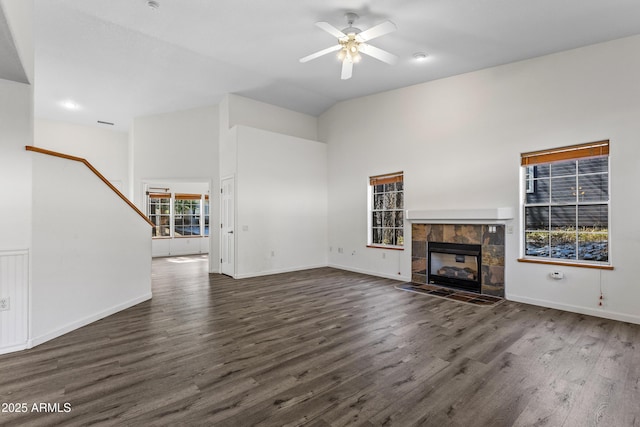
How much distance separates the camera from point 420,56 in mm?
4648

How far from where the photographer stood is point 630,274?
3.64m

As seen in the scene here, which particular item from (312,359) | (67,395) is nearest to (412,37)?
(312,359)

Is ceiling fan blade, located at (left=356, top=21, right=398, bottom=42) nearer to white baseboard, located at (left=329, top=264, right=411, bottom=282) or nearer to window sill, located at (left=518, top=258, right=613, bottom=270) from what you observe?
window sill, located at (left=518, top=258, right=613, bottom=270)

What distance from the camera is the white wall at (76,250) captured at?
2922 mm

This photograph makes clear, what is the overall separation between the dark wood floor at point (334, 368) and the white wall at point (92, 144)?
6.03 metres

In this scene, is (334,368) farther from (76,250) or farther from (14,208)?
(14,208)

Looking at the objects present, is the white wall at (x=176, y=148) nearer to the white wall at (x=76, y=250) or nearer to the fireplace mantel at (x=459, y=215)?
the white wall at (x=76, y=250)

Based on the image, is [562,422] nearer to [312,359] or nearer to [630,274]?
[312,359]

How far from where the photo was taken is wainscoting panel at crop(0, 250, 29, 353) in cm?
269

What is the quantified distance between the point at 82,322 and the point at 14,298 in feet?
2.50

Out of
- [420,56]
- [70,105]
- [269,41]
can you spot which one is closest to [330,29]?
[269,41]

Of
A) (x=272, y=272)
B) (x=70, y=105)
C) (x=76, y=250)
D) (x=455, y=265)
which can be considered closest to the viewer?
(x=76, y=250)

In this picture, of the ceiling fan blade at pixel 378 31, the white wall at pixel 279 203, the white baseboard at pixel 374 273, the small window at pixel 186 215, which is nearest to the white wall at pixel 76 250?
the white wall at pixel 279 203

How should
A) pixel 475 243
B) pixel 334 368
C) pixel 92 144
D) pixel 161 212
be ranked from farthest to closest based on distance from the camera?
pixel 161 212, pixel 92 144, pixel 475 243, pixel 334 368
